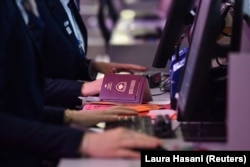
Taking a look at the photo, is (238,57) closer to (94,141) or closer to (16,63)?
(94,141)

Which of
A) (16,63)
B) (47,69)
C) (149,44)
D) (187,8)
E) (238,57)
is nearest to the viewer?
(238,57)

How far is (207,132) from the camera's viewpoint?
190 centimetres

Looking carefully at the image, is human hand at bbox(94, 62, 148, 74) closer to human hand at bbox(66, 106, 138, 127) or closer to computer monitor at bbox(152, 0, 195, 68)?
computer monitor at bbox(152, 0, 195, 68)

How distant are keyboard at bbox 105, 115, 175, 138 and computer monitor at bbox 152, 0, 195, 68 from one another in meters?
0.44

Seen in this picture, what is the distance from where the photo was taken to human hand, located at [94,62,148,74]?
9.93 feet

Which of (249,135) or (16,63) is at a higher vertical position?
(16,63)

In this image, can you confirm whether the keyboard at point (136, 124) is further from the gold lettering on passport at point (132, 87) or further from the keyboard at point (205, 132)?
the gold lettering on passport at point (132, 87)

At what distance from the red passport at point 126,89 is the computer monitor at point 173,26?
0.11 meters

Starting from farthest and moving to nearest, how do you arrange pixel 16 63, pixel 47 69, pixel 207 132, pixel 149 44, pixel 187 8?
pixel 149 44
pixel 47 69
pixel 187 8
pixel 207 132
pixel 16 63

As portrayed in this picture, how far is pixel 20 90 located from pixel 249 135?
68cm

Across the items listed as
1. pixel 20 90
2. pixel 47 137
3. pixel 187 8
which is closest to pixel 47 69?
pixel 187 8

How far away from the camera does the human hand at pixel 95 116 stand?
1995 millimetres

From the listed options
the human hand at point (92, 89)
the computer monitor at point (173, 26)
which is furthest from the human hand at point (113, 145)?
the human hand at point (92, 89)

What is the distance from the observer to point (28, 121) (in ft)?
5.25
